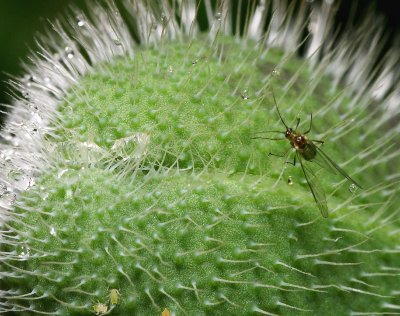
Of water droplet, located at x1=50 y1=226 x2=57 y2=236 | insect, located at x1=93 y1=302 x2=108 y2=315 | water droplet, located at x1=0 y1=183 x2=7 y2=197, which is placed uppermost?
water droplet, located at x1=0 y1=183 x2=7 y2=197

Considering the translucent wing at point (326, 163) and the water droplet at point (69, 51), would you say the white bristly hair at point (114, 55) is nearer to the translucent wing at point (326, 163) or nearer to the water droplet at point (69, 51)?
the water droplet at point (69, 51)

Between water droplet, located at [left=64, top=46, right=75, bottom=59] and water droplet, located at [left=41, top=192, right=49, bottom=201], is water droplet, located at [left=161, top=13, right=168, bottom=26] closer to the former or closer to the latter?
water droplet, located at [left=64, top=46, right=75, bottom=59]

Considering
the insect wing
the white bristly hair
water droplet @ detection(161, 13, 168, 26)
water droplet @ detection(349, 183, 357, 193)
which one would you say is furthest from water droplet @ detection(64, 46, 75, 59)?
water droplet @ detection(349, 183, 357, 193)

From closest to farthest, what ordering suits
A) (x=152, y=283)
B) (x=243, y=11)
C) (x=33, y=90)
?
1. (x=152, y=283)
2. (x=33, y=90)
3. (x=243, y=11)

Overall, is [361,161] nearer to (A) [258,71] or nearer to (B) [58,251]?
(A) [258,71]

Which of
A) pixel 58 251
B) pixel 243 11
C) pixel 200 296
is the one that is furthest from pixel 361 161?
pixel 243 11

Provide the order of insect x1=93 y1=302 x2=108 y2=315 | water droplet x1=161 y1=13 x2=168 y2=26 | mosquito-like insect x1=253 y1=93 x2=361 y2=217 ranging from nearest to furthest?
insect x1=93 y1=302 x2=108 y2=315 < mosquito-like insect x1=253 y1=93 x2=361 y2=217 < water droplet x1=161 y1=13 x2=168 y2=26

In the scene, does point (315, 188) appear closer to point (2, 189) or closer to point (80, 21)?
point (2, 189)
